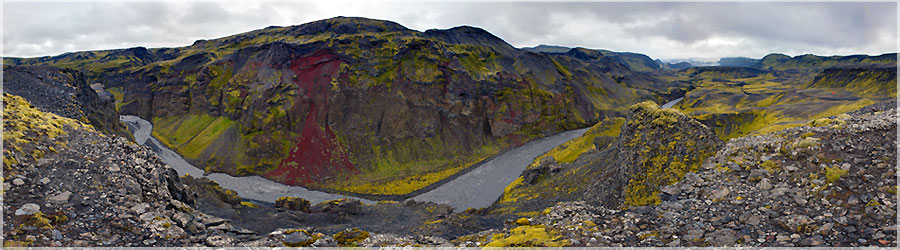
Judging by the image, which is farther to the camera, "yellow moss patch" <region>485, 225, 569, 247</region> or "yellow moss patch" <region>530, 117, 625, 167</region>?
"yellow moss patch" <region>530, 117, 625, 167</region>

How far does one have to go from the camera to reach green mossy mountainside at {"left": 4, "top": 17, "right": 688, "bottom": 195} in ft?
225

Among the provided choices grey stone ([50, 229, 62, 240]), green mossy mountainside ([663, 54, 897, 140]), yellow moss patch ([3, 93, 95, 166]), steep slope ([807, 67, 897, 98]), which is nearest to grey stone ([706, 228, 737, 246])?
grey stone ([50, 229, 62, 240])

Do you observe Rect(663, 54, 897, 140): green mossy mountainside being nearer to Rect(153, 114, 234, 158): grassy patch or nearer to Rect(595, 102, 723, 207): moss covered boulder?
Rect(595, 102, 723, 207): moss covered boulder

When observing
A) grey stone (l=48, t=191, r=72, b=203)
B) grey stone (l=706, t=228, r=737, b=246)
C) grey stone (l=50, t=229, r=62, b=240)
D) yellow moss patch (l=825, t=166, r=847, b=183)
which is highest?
yellow moss patch (l=825, t=166, r=847, b=183)

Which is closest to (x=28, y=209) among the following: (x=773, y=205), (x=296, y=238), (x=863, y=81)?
(x=296, y=238)

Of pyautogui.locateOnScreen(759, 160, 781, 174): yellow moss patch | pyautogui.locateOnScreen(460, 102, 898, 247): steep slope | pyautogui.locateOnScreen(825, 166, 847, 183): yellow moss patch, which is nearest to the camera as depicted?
pyautogui.locateOnScreen(460, 102, 898, 247): steep slope

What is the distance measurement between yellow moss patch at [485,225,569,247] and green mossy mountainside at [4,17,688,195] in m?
47.4

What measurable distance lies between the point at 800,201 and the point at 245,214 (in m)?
30.4

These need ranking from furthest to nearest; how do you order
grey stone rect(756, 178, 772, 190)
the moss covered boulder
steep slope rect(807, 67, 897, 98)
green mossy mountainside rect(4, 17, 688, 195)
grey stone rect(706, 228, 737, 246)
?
steep slope rect(807, 67, 897, 98) < green mossy mountainside rect(4, 17, 688, 195) < the moss covered boulder < grey stone rect(756, 178, 772, 190) < grey stone rect(706, 228, 737, 246)

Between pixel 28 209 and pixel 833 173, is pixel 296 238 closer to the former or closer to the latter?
pixel 28 209

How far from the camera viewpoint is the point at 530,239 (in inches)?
→ 500

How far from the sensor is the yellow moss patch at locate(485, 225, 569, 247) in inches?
473

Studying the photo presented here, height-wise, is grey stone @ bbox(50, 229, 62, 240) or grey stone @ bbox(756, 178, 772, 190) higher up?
grey stone @ bbox(756, 178, 772, 190)

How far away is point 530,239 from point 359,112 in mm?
69027
